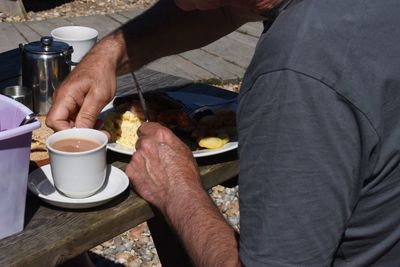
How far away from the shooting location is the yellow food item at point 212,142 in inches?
69.6

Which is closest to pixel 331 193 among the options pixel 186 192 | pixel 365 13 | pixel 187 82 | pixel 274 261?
pixel 274 261

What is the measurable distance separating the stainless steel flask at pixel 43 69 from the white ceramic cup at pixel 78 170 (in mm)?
547

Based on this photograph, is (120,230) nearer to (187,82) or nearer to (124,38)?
(124,38)

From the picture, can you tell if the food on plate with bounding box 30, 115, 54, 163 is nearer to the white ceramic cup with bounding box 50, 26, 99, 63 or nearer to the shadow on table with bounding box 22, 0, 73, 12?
the white ceramic cup with bounding box 50, 26, 99, 63

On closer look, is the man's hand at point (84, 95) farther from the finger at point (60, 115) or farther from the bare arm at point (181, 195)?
the bare arm at point (181, 195)

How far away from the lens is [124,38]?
2.07 m

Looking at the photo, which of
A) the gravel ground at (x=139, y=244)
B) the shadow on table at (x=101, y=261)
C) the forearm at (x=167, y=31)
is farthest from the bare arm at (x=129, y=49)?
the shadow on table at (x=101, y=261)

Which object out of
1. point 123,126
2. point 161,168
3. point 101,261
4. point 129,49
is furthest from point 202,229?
point 101,261

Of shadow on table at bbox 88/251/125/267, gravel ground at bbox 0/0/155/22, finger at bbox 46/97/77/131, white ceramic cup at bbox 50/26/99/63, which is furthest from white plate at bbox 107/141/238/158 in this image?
gravel ground at bbox 0/0/155/22

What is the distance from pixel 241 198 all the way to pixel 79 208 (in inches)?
14.9

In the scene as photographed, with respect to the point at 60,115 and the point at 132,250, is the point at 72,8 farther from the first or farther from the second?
the point at 60,115

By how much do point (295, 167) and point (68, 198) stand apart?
535mm

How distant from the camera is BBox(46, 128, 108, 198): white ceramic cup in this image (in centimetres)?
143

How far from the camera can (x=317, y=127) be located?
3.86ft
